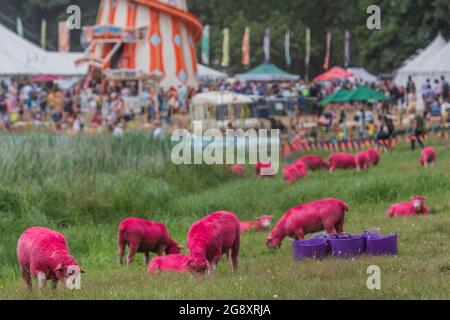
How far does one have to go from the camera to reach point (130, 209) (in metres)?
22.2

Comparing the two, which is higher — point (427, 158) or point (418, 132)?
point (418, 132)

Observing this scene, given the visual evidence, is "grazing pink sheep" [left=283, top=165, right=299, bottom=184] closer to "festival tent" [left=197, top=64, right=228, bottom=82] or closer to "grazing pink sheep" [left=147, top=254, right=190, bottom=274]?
"grazing pink sheep" [left=147, top=254, right=190, bottom=274]

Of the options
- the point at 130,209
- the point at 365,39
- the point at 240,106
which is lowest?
the point at 130,209

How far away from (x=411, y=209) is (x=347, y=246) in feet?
18.7

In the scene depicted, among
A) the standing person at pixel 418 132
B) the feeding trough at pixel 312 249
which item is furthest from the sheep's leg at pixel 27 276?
the standing person at pixel 418 132

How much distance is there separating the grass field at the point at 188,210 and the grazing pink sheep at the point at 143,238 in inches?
15.8

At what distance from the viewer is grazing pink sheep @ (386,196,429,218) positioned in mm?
18547

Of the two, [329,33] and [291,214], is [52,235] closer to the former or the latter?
[291,214]

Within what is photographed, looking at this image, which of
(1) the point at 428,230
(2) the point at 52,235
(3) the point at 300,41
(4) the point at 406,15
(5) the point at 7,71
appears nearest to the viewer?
A: (2) the point at 52,235

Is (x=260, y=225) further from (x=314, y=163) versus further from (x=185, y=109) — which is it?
(x=185, y=109)

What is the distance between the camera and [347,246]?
43.6 feet

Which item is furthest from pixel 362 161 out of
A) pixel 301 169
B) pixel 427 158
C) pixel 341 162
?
pixel 301 169

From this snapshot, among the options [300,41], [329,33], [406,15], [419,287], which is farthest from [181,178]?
[300,41]
